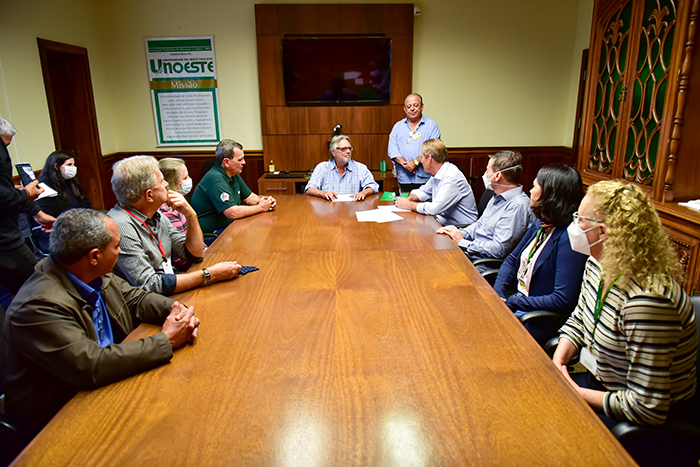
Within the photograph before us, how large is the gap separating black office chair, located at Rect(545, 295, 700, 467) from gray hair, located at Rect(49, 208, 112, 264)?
65.3 inches

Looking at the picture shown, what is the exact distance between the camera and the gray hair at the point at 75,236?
1.41 metres

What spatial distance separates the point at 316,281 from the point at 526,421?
112 centimetres

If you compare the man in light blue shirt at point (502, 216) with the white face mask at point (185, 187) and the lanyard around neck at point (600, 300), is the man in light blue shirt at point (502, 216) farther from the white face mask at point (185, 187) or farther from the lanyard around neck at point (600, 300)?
the white face mask at point (185, 187)

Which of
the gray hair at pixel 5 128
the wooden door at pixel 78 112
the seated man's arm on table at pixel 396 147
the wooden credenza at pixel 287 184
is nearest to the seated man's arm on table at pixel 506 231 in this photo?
the seated man's arm on table at pixel 396 147

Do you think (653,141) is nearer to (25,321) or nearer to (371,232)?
(371,232)

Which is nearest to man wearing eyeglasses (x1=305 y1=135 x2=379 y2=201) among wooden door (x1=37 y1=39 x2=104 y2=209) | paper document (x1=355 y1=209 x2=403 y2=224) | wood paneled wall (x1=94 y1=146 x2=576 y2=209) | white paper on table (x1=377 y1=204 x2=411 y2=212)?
white paper on table (x1=377 y1=204 x2=411 y2=212)

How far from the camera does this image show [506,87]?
592 cm

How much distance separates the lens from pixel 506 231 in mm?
2754

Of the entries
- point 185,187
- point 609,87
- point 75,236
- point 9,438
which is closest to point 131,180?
point 75,236

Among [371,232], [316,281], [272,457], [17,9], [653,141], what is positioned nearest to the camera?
[272,457]

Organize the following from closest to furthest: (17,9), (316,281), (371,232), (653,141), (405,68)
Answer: (316,281), (371,232), (653,141), (17,9), (405,68)

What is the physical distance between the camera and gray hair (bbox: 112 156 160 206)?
7.02 ft

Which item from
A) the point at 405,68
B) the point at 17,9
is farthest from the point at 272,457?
the point at 405,68

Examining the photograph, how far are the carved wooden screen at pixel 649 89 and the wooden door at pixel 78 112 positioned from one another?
5464 mm
